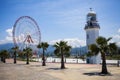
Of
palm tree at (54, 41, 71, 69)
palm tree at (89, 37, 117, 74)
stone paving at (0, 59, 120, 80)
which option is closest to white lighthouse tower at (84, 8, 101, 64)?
palm tree at (54, 41, 71, 69)

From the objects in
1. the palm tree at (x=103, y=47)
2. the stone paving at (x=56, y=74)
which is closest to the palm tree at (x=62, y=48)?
the stone paving at (x=56, y=74)

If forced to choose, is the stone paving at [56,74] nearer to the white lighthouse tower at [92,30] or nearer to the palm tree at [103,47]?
the palm tree at [103,47]

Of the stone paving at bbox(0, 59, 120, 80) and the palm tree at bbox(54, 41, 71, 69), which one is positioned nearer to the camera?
the stone paving at bbox(0, 59, 120, 80)

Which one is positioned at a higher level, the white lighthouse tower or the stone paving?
the white lighthouse tower

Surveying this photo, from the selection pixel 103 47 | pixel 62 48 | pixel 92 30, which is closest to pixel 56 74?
pixel 103 47

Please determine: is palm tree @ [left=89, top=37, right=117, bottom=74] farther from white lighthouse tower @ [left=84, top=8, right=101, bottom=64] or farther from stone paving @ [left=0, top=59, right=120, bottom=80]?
white lighthouse tower @ [left=84, top=8, right=101, bottom=64]

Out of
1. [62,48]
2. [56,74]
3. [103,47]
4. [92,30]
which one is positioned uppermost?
[92,30]

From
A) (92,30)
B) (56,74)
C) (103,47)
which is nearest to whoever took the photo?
(56,74)

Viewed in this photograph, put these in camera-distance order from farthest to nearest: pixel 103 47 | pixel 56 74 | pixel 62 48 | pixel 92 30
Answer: pixel 92 30 → pixel 62 48 → pixel 103 47 → pixel 56 74

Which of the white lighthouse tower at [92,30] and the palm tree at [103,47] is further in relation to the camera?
the white lighthouse tower at [92,30]

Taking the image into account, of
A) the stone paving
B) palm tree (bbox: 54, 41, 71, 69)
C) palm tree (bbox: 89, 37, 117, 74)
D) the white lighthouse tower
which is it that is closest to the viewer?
the stone paving

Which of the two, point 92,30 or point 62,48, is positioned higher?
point 92,30

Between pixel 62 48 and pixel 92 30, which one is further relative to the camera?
pixel 92 30

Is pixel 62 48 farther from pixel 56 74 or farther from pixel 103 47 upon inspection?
pixel 56 74
